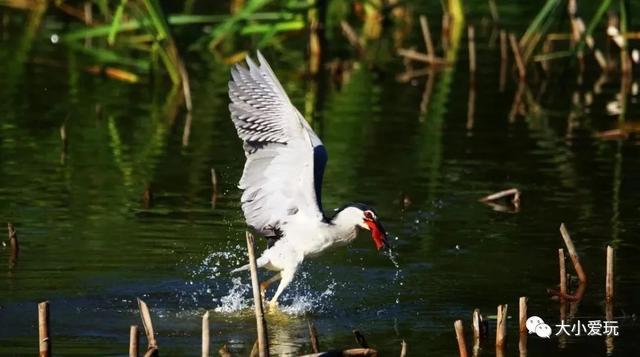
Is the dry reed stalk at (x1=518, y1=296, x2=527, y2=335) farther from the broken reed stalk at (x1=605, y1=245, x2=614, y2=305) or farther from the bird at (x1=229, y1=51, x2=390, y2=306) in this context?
the bird at (x1=229, y1=51, x2=390, y2=306)

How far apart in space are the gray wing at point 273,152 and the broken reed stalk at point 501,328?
6.08 ft

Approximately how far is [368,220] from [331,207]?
9.20 ft

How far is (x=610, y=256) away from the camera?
8.81 m

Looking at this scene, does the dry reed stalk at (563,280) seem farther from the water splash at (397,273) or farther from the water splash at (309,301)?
the water splash at (309,301)

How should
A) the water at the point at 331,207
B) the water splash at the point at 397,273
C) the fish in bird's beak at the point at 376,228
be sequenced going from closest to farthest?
the water at the point at 331,207
the fish in bird's beak at the point at 376,228
the water splash at the point at 397,273

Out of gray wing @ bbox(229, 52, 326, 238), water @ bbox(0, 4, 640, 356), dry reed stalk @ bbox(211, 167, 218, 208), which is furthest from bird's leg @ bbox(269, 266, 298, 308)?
dry reed stalk @ bbox(211, 167, 218, 208)

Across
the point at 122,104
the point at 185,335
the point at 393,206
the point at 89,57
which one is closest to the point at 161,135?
the point at 122,104

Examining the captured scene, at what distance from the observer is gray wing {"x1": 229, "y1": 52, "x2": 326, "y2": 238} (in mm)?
9188

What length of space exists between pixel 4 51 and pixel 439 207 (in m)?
9.64

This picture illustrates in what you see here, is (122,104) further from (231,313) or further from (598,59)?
(231,313)

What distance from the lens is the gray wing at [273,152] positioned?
919 centimetres

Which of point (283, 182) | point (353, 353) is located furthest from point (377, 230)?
point (353, 353)

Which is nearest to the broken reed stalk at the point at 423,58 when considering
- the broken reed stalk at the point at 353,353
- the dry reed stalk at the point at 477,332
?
the dry reed stalk at the point at 477,332

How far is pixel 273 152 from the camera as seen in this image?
30.8ft
